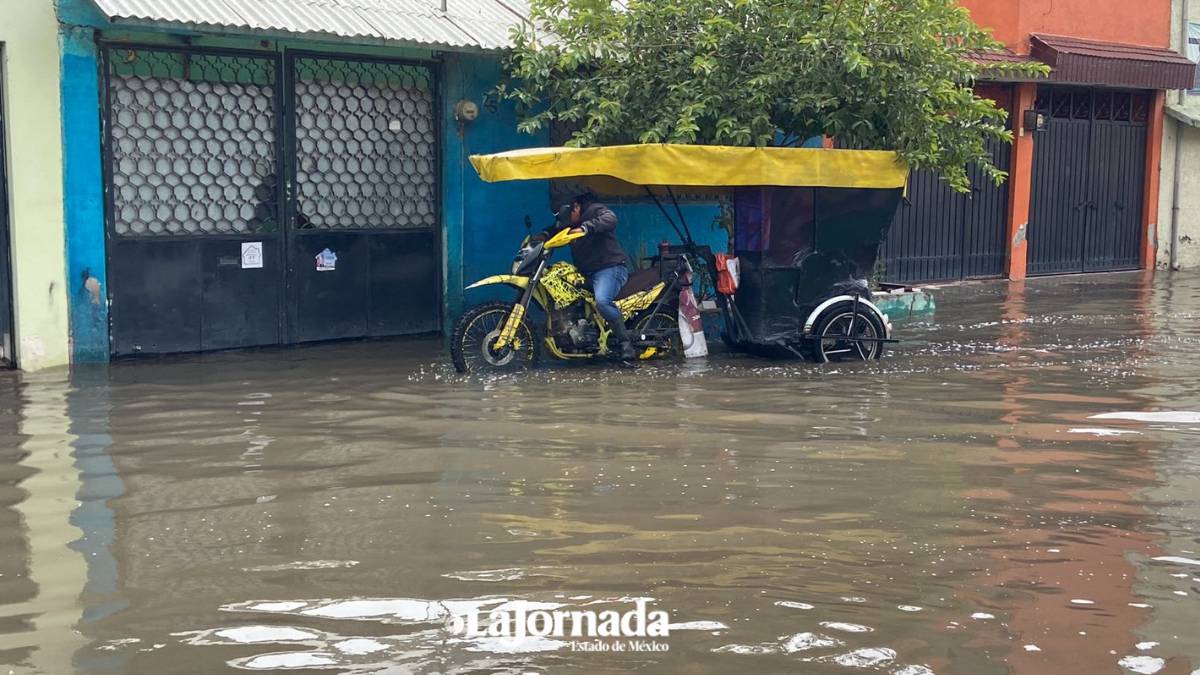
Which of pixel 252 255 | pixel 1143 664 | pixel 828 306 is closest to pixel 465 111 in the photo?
pixel 252 255

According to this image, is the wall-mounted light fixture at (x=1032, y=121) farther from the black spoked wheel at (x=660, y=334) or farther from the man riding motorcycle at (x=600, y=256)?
the man riding motorcycle at (x=600, y=256)

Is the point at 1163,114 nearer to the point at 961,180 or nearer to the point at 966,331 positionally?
the point at 966,331

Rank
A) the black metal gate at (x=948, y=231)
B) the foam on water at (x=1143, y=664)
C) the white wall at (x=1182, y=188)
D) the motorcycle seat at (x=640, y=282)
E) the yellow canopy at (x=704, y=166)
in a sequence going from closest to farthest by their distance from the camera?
the foam on water at (x=1143, y=664), the yellow canopy at (x=704, y=166), the motorcycle seat at (x=640, y=282), the black metal gate at (x=948, y=231), the white wall at (x=1182, y=188)

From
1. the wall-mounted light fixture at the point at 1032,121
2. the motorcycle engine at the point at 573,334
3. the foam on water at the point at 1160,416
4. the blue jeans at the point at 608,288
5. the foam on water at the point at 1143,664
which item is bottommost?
the foam on water at the point at 1143,664

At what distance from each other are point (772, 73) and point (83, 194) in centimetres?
529

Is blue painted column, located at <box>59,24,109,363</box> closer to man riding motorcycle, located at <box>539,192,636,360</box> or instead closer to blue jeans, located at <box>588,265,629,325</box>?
man riding motorcycle, located at <box>539,192,636,360</box>

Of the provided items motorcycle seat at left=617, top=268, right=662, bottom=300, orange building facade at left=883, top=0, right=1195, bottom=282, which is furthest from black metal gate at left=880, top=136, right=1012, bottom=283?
motorcycle seat at left=617, top=268, right=662, bottom=300

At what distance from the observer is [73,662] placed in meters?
4.21

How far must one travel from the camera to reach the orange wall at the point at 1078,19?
728 inches

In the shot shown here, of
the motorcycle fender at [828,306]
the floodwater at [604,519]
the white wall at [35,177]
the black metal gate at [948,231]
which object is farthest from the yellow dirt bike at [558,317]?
the black metal gate at [948,231]

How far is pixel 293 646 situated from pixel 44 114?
22.8 feet

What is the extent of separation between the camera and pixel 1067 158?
20078 mm

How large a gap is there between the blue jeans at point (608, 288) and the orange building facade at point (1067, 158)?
26.1ft

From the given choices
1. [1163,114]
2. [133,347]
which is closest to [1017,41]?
[1163,114]
